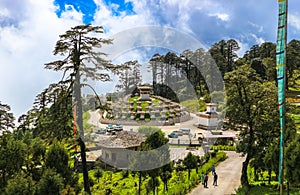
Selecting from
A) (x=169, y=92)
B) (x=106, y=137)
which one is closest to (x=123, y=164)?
(x=106, y=137)

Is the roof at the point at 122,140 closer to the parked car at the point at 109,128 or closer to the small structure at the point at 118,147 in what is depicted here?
the small structure at the point at 118,147

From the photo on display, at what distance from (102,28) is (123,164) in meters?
8.08

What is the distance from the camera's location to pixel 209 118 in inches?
826

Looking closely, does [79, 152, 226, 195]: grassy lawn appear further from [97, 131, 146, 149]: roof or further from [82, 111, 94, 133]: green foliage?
[82, 111, 94, 133]: green foliage

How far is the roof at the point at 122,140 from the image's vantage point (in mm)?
14637

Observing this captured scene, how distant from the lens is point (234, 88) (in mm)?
11531

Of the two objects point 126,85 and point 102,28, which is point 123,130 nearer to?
point 126,85

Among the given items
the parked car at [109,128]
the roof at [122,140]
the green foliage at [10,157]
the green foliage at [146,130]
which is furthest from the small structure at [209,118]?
the green foliage at [10,157]

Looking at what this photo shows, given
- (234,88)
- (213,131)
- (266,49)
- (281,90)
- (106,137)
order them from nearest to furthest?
(281,90), (234,88), (106,137), (213,131), (266,49)

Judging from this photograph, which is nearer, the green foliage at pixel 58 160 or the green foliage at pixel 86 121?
the green foliage at pixel 58 160

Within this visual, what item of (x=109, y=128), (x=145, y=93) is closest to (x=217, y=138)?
(x=145, y=93)

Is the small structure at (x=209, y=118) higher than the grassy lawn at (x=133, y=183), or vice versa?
the small structure at (x=209, y=118)

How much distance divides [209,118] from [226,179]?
8.34 meters

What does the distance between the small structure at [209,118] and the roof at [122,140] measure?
5.57 m
